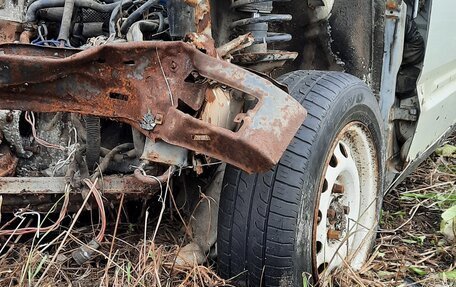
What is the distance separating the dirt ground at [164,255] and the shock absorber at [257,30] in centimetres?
72

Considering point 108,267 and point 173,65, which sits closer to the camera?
point 173,65

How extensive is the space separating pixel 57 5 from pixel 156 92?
37.3 inches

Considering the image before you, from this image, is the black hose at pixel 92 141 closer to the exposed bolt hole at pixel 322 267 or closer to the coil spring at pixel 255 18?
the coil spring at pixel 255 18

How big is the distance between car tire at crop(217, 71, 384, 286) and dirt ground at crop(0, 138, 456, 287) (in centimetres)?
14

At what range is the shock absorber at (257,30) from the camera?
230 centimetres

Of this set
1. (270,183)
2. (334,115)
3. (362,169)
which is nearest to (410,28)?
(362,169)

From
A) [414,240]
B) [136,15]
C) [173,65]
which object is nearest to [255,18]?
[136,15]

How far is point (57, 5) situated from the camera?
2467 mm

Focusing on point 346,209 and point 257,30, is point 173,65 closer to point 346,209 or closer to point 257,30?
point 257,30

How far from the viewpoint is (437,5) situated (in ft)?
10.1

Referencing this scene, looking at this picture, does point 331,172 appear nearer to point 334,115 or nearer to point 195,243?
point 334,115

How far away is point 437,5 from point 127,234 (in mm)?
1929

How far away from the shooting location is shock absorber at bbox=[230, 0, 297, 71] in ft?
7.54

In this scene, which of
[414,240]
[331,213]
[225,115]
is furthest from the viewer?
[414,240]
